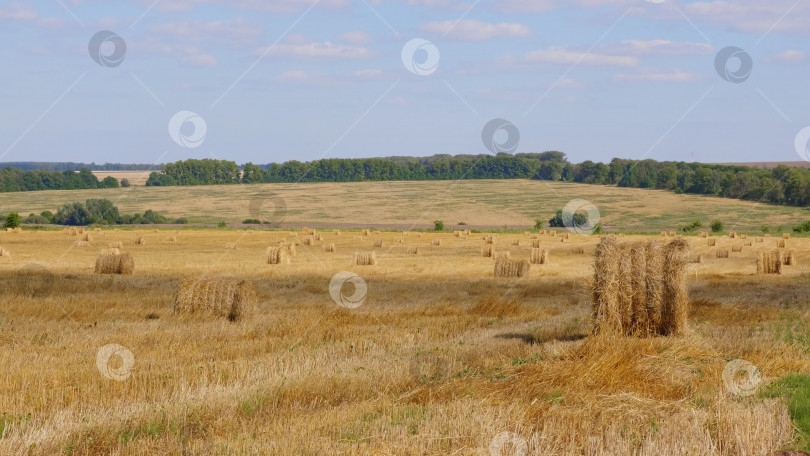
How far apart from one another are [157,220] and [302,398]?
9299cm

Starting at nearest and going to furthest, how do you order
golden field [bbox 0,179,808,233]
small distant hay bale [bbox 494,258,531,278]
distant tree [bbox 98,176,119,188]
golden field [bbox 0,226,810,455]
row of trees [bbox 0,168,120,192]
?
golden field [bbox 0,226,810,455] < small distant hay bale [bbox 494,258,531,278] < golden field [bbox 0,179,808,233] < row of trees [bbox 0,168,120,192] < distant tree [bbox 98,176,119,188]

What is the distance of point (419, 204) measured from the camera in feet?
417

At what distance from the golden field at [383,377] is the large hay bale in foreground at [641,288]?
20.9 inches

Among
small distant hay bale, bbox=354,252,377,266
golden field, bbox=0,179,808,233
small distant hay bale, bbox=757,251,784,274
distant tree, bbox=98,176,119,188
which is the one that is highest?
distant tree, bbox=98,176,119,188

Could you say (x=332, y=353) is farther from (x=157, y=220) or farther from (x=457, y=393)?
(x=157, y=220)

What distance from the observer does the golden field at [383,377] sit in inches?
303

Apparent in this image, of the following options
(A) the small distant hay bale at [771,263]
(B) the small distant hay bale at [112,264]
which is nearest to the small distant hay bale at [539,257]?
(A) the small distant hay bale at [771,263]

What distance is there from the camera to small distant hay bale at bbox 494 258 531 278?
2975cm

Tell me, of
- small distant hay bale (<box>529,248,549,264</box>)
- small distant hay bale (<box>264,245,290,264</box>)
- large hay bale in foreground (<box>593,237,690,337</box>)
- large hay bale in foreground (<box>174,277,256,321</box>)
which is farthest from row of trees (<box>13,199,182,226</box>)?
large hay bale in foreground (<box>593,237,690,337</box>)

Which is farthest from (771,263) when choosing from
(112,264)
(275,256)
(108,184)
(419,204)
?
(108,184)

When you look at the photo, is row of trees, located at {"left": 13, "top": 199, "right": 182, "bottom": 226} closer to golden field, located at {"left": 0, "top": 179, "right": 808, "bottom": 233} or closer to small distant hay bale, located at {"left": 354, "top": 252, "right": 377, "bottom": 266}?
golden field, located at {"left": 0, "top": 179, "right": 808, "bottom": 233}

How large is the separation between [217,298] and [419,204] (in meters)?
110

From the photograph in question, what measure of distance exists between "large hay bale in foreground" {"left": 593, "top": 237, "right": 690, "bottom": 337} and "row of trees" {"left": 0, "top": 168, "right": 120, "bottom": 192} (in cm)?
15156

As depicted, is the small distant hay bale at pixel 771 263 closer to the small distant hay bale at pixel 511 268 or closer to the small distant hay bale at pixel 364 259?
the small distant hay bale at pixel 511 268
